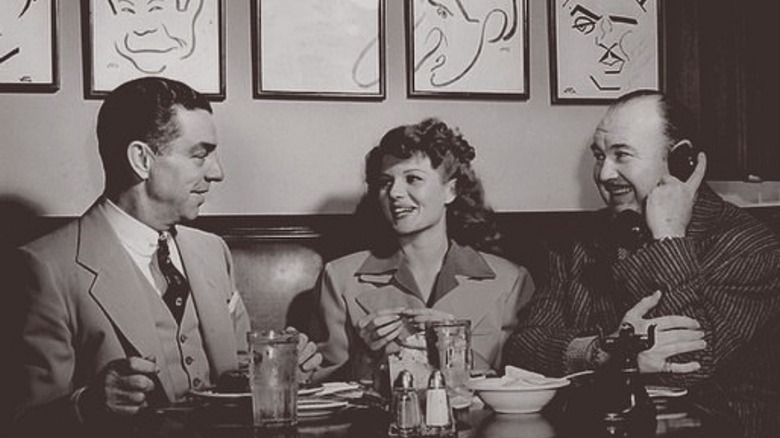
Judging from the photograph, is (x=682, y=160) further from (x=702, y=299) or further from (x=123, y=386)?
(x=123, y=386)

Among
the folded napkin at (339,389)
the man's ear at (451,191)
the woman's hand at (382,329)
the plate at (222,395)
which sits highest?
the man's ear at (451,191)

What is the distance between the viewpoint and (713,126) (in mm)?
4352

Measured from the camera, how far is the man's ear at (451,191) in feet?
12.5

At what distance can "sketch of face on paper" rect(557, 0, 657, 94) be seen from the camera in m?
4.32

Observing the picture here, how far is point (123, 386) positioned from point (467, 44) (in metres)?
2.18

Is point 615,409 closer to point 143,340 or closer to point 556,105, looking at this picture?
point 143,340

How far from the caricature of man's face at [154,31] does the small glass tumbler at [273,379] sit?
1.77 m

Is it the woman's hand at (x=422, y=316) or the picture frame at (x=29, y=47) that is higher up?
the picture frame at (x=29, y=47)

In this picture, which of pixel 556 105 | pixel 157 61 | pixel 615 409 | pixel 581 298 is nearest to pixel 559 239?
pixel 556 105

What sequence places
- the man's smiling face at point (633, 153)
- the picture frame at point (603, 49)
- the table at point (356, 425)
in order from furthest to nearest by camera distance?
the picture frame at point (603, 49)
the man's smiling face at point (633, 153)
the table at point (356, 425)

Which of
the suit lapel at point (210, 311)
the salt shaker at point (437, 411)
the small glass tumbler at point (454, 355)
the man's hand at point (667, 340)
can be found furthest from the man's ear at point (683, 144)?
the salt shaker at point (437, 411)

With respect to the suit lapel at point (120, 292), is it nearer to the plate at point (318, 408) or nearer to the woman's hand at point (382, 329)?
the woman's hand at point (382, 329)

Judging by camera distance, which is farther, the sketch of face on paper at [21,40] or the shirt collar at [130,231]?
the sketch of face on paper at [21,40]

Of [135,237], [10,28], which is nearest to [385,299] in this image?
[135,237]
